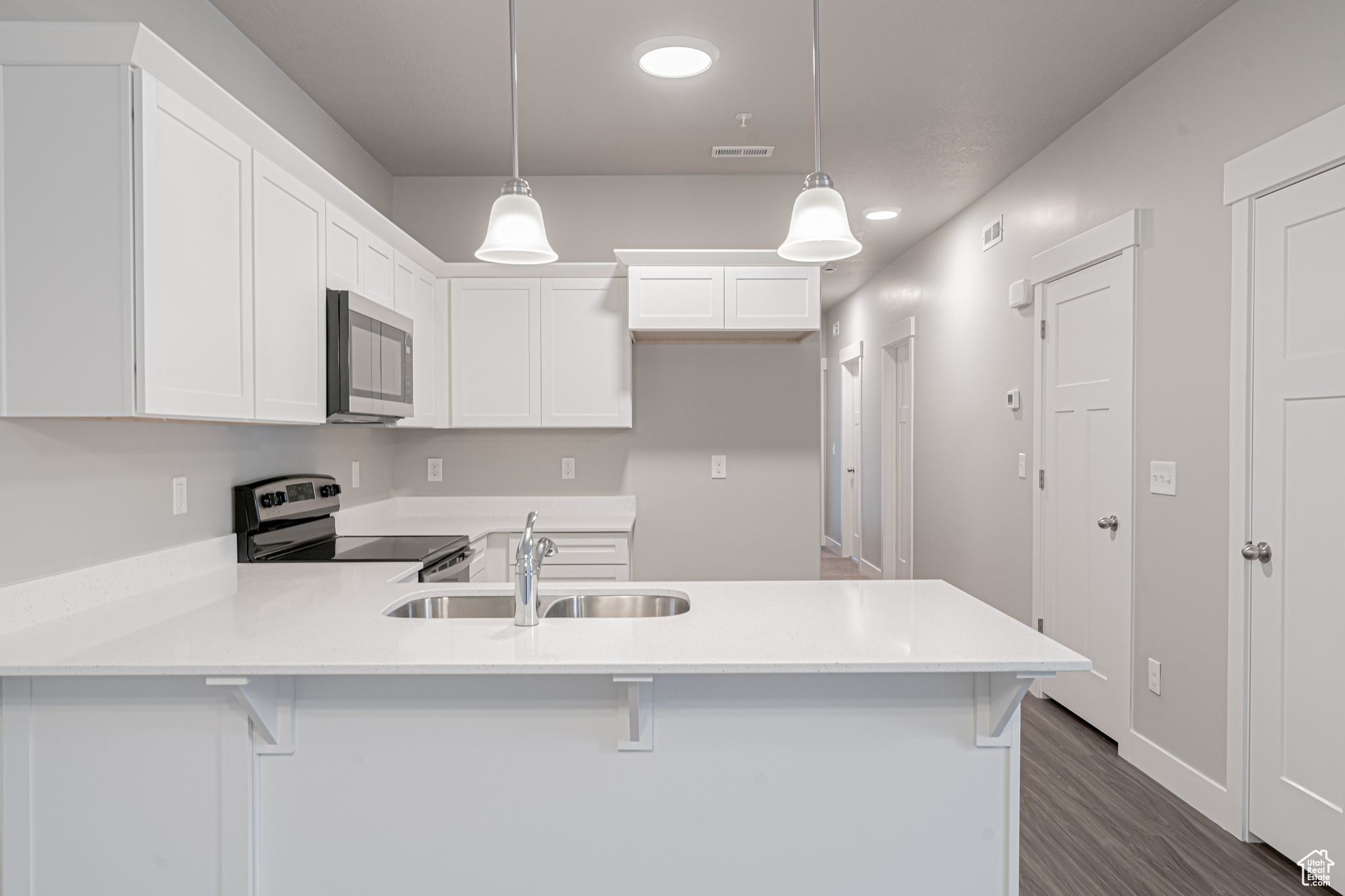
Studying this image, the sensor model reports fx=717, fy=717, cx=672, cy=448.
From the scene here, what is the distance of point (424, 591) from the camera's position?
2.03 m

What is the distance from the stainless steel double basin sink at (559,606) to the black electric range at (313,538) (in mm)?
467

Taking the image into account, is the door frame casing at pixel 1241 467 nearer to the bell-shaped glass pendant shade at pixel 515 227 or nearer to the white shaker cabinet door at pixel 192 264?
the bell-shaped glass pendant shade at pixel 515 227

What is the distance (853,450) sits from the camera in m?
8.09

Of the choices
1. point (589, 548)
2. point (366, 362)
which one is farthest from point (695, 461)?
point (366, 362)

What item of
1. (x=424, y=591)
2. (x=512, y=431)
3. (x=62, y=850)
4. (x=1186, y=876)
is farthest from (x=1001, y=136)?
(x=62, y=850)

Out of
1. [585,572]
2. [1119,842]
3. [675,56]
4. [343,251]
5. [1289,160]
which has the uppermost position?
[675,56]

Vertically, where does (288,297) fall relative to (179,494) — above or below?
above

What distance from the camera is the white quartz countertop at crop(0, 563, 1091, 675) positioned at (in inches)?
56.5

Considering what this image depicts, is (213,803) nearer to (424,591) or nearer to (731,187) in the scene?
(424,591)

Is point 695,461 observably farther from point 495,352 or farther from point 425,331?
point 425,331

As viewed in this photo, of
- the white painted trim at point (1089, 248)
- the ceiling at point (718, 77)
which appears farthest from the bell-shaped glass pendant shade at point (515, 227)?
the white painted trim at point (1089, 248)

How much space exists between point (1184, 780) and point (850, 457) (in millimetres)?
5690

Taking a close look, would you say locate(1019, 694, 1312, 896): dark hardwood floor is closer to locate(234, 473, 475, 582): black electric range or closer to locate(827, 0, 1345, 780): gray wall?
locate(827, 0, 1345, 780): gray wall

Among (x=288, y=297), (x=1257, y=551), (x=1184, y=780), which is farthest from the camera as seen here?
(x=1184, y=780)
